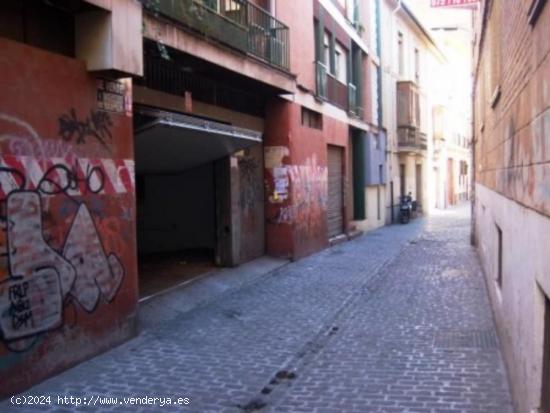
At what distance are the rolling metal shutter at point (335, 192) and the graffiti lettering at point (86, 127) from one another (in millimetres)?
12231

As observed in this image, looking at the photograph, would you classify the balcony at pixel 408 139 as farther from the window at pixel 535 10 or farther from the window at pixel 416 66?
the window at pixel 535 10

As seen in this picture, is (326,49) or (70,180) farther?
(326,49)

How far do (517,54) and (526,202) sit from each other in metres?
1.34

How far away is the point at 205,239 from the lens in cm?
1415

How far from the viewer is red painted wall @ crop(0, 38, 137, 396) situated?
580cm

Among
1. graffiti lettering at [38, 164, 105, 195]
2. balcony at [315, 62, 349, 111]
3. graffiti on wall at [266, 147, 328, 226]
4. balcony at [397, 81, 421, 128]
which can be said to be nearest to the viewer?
graffiti lettering at [38, 164, 105, 195]

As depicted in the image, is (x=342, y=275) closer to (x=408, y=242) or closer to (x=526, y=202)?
(x=408, y=242)

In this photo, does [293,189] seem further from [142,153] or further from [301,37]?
[142,153]

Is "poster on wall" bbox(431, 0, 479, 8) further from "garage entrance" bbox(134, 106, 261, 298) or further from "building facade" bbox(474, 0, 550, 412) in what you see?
"building facade" bbox(474, 0, 550, 412)

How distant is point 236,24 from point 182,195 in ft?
13.9

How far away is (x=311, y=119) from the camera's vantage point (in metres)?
16.9

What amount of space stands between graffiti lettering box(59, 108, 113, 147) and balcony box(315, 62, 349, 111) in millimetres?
10272

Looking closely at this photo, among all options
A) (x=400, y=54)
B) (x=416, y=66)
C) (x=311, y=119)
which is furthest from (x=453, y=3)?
(x=416, y=66)

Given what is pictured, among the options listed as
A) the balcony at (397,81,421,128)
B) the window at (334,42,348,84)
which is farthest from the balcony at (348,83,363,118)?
the balcony at (397,81,421,128)
